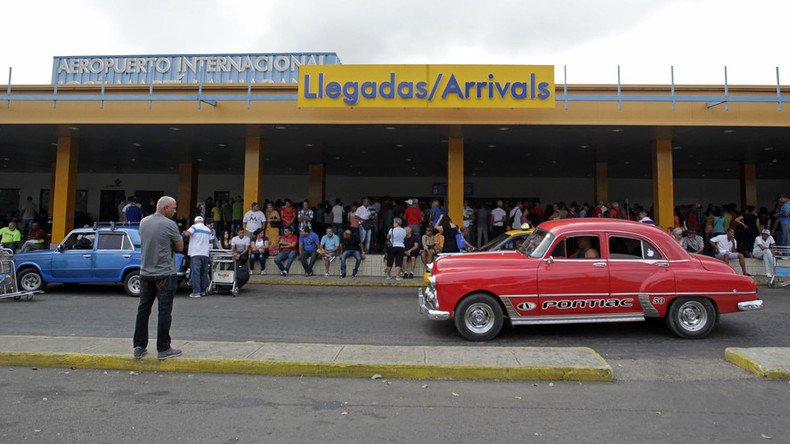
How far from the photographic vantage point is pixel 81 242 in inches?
446

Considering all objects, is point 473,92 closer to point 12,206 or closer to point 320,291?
point 320,291

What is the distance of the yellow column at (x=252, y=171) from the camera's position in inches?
617

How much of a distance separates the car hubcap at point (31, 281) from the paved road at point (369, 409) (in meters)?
7.02

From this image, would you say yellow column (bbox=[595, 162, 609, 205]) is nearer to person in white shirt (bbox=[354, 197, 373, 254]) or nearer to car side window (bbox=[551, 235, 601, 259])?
person in white shirt (bbox=[354, 197, 373, 254])

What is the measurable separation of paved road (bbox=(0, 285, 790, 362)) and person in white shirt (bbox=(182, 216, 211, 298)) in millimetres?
430

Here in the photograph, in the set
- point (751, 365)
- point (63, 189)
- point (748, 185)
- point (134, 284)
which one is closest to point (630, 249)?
point (751, 365)

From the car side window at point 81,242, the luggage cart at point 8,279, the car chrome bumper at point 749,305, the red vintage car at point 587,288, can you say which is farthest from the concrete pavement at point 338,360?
the car side window at point 81,242

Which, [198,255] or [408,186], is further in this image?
[408,186]

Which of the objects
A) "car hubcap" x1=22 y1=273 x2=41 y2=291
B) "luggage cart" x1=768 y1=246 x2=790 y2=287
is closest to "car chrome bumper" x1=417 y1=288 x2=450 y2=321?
"car hubcap" x1=22 y1=273 x2=41 y2=291

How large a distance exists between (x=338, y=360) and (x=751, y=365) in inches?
182

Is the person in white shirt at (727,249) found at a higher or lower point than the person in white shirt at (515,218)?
lower

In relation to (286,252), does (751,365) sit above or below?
below

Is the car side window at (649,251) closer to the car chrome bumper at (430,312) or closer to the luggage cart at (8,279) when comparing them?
the car chrome bumper at (430,312)

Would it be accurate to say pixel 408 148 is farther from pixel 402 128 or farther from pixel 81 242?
pixel 81 242
